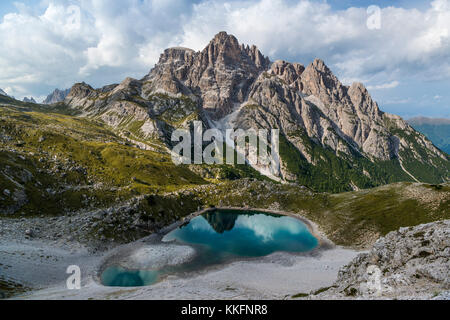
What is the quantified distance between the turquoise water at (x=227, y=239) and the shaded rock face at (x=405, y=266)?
125 feet

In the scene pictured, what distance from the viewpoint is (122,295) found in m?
43.8

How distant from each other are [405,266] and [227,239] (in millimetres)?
63312

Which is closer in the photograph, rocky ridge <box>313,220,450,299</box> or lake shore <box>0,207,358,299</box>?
rocky ridge <box>313,220,450,299</box>

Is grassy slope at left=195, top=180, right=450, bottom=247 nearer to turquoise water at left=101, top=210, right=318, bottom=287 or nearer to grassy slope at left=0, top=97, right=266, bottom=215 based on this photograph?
turquoise water at left=101, top=210, right=318, bottom=287

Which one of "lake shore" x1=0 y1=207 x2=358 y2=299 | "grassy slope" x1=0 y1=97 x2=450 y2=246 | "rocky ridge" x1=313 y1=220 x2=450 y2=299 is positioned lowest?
"lake shore" x1=0 y1=207 x2=358 y2=299

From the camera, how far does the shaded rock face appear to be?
96.2 feet

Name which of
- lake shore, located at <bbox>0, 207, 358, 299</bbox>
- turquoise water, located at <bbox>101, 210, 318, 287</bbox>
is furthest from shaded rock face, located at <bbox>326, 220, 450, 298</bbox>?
turquoise water, located at <bbox>101, 210, 318, 287</bbox>

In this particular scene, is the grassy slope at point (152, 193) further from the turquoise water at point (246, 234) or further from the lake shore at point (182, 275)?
the lake shore at point (182, 275)

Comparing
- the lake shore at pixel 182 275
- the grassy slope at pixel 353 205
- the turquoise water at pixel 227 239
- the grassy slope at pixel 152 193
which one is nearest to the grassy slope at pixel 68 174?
the grassy slope at pixel 152 193

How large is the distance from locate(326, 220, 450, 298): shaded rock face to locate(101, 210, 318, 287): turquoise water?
3812 cm

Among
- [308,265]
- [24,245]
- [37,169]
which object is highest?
[37,169]
